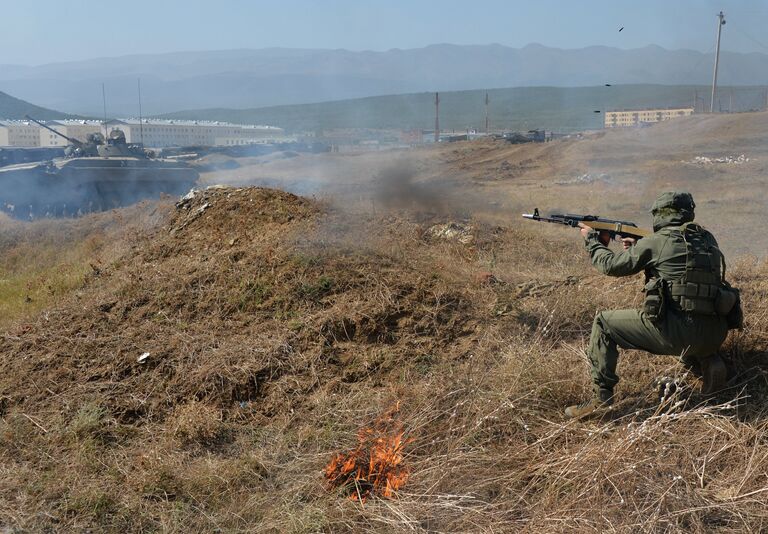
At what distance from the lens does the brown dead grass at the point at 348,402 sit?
397 cm

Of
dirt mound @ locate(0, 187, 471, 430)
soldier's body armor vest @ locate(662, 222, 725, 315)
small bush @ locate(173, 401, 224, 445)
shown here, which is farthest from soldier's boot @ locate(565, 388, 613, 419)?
small bush @ locate(173, 401, 224, 445)

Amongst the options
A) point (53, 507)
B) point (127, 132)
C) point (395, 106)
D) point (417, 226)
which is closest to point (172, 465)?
point (53, 507)

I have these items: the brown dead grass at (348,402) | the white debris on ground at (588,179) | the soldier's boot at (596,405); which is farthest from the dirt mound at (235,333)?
the white debris on ground at (588,179)

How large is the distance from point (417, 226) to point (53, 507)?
696 centimetres

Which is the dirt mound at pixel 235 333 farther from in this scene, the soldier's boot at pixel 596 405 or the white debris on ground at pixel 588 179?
the white debris on ground at pixel 588 179

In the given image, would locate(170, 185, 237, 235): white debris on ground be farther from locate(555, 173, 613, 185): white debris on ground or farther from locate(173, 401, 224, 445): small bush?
locate(555, 173, 613, 185): white debris on ground

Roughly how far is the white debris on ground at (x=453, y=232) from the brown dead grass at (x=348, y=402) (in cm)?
170

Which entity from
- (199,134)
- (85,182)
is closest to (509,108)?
(199,134)

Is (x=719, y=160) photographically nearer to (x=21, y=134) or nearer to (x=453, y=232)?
(x=453, y=232)

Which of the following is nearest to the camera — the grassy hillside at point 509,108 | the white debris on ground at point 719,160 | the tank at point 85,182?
the tank at point 85,182

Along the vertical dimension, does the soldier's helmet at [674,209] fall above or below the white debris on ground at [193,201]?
above

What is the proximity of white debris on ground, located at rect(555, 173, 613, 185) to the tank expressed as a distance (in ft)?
39.9

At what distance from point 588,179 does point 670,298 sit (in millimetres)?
19628

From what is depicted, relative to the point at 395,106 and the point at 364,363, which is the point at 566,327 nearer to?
the point at 364,363
